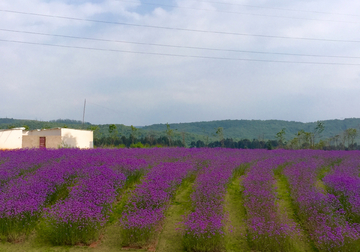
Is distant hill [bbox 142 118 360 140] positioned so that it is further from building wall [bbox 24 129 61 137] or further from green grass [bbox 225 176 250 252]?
green grass [bbox 225 176 250 252]

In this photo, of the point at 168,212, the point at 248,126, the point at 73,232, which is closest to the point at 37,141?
the point at 168,212

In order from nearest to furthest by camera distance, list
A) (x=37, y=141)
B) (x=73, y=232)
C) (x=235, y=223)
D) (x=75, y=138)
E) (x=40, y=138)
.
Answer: (x=73, y=232) < (x=235, y=223) < (x=40, y=138) < (x=37, y=141) < (x=75, y=138)

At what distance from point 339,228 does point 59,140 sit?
74.4 ft

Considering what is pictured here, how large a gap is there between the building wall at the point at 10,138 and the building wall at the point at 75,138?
333cm

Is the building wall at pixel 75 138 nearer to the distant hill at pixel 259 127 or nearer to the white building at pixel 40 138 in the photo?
the white building at pixel 40 138

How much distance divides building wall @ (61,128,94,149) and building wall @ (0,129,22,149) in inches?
131

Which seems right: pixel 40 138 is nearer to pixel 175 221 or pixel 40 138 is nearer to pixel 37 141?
pixel 37 141

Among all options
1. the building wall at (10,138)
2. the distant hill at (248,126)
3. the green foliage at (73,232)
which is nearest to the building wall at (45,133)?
the building wall at (10,138)

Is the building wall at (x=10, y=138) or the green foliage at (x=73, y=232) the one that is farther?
the building wall at (x=10, y=138)

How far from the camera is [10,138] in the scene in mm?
22094

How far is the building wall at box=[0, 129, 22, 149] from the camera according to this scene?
21.5m

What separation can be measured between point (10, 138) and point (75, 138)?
483 cm

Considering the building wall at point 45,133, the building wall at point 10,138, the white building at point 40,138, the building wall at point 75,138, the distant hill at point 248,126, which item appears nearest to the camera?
the building wall at point 10,138

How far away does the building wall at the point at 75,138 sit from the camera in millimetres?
23703
